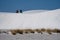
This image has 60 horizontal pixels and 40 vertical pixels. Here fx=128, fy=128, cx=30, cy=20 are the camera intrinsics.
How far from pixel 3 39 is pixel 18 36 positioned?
678 millimetres

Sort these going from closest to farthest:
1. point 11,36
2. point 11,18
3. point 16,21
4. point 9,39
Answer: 1. point 9,39
2. point 11,36
3. point 16,21
4. point 11,18

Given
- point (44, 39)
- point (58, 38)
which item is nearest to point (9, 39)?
point (44, 39)

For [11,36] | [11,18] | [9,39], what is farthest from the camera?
[11,18]

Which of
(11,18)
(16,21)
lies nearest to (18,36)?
(16,21)

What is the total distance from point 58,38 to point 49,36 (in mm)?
443

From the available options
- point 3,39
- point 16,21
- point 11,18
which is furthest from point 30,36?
point 11,18

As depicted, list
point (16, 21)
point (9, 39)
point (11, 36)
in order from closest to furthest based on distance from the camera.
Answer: point (9, 39) → point (11, 36) → point (16, 21)

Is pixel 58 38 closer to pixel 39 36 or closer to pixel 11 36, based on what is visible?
pixel 39 36

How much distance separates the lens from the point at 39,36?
228 inches

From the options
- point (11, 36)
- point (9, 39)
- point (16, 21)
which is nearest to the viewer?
point (9, 39)

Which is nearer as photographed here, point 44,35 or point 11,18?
point 44,35

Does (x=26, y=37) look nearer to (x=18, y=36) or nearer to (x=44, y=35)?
(x=18, y=36)

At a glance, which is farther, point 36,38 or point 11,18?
point 11,18

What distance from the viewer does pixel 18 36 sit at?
226 inches
